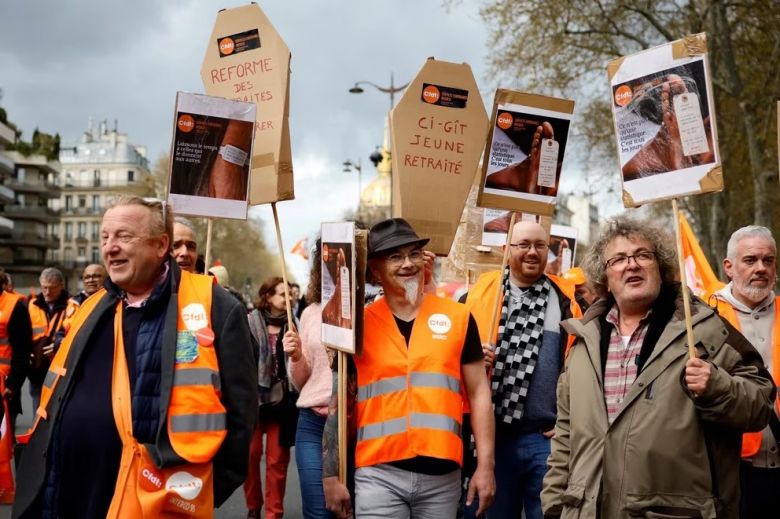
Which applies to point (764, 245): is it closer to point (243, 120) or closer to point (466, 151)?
point (466, 151)

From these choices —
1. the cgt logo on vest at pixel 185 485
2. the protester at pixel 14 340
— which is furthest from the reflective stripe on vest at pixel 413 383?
the protester at pixel 14 340

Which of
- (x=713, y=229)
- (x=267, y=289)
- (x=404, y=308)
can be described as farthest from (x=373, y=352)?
(x=713, y=229)

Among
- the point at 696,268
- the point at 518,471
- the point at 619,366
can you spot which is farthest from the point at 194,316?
the point at 696,268

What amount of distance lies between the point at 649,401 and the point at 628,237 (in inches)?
30.0

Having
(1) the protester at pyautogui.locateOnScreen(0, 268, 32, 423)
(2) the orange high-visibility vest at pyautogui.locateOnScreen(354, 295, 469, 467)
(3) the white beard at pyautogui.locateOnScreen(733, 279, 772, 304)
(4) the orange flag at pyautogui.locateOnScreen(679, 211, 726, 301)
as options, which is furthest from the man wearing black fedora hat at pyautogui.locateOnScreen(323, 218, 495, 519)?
(1) the protester at pyautogui.locateOnScreen(0, 268, 32, 423)

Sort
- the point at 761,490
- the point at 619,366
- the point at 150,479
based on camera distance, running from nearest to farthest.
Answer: the point at 150,479 → the point at 619,366 → the point at 761,490

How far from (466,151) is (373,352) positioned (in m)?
1.52

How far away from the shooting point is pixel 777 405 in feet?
15.4

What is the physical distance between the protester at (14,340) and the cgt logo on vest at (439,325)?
4.80 metres

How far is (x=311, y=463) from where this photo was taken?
5.40 meters

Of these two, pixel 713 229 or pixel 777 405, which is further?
pixel 713 229

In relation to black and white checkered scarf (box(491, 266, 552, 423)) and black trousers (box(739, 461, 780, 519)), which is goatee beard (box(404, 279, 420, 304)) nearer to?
black and white checkered scarf (box(491, 266, 552, 423))

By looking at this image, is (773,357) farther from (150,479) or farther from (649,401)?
(150,479)

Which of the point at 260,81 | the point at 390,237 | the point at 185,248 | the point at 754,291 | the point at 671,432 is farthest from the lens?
the point at 185,248
